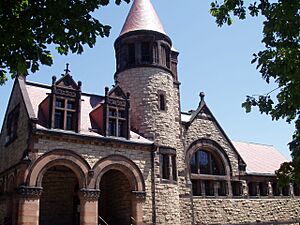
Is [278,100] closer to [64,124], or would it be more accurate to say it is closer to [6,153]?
[64,124]

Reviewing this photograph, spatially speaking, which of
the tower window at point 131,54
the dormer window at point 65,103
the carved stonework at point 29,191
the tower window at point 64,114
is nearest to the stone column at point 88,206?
the carved stonework at point 29,191

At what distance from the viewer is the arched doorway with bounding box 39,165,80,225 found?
22359mm

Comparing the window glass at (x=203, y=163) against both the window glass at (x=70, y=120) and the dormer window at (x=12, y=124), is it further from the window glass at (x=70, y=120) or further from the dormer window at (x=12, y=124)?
the dormer window at (x=12, y=124)

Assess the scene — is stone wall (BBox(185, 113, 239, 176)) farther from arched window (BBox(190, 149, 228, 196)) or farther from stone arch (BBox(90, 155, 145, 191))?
stone arch (BBox(90, 155, 145, 191))

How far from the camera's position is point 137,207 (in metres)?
21.4

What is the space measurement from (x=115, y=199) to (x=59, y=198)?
3.31 metres

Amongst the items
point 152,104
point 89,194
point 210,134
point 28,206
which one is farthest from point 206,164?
point 28,206

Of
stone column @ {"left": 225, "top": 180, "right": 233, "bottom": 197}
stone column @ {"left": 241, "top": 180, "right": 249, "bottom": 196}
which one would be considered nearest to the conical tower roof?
stone column @ {"left": 225, "top": 180, "right": 233, "bottom": 197}

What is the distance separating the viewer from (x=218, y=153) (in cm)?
2792

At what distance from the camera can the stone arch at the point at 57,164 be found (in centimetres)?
1875

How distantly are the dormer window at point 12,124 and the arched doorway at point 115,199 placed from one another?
612 centimetres

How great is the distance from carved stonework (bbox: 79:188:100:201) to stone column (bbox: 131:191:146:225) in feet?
7.71

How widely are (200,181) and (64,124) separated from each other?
34.6ft

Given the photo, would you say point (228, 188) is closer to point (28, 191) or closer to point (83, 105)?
point (83, 105)
